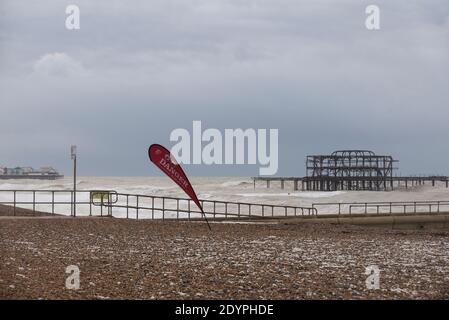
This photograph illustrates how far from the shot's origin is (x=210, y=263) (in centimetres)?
1056

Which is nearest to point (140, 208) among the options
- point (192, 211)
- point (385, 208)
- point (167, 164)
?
point (192, 211)

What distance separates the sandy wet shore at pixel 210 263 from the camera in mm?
8352

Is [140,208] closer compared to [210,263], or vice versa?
[210,263]

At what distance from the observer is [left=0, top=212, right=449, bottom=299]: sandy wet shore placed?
8352 mm

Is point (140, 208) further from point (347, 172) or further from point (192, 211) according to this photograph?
point (347, 172)

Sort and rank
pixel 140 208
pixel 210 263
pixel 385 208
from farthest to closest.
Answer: pixel 385 208, pixel 140 208, pixel 210 263

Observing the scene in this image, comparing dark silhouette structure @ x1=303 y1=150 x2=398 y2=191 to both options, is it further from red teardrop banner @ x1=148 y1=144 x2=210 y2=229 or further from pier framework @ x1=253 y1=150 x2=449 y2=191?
red teardrop banner @ x1=148 y1=144 x2=210 y2=229

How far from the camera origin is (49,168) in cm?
16300

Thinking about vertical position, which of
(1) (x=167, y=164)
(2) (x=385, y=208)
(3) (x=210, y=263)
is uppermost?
(1) (x=167, y=164)

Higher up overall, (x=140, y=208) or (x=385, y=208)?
(x=140, y=208)

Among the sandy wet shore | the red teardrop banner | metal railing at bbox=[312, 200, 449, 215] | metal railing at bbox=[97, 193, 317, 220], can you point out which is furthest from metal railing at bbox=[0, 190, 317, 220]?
the red teardrop banner

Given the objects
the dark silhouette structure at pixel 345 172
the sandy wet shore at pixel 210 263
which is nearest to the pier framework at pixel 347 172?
the dark silhouette structure at pixel 345 172

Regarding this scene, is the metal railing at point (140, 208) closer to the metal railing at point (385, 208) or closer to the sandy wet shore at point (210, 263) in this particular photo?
the metal railing at point (385, 208)

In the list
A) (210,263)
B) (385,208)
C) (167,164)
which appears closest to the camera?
(210,263)
